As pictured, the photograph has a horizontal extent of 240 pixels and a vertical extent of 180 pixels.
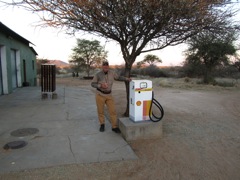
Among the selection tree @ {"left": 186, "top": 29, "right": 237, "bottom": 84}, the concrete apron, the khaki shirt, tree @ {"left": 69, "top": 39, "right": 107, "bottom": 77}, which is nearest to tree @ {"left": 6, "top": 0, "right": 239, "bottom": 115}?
the khaki shirt

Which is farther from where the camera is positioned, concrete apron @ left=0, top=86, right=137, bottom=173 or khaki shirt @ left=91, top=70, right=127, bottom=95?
khaki shirt @ left=91, top=70, right=127, bottom=95

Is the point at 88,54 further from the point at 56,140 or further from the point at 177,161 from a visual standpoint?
the point at 177,161

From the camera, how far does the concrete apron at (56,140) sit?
332 centimetres

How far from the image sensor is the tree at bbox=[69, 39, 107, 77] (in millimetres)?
29172

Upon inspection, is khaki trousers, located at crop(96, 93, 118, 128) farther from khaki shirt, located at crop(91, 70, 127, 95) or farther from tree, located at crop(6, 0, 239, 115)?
tree, located at crop(6, 0, 239, 115)

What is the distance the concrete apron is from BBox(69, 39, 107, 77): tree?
23747 mm

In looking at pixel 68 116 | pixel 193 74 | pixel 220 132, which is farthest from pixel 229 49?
pixel 68 116

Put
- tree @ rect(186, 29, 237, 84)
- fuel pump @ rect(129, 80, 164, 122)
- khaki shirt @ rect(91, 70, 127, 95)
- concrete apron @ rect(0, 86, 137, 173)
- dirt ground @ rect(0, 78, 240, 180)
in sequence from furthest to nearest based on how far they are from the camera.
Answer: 1. tree @ rect(186, 29, 237, 84)
2. khaki shirt @ rect(91, 70, 127, 95)
3. fuel pump @ rect(129, 80, 164, 122)
4. concrete apron @ rect(0, 86, 137, 173)
5. dirt ground @ rect(0, 78, 240, 180)

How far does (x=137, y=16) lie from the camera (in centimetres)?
465

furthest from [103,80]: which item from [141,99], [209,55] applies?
[209,55]

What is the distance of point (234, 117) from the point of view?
671 cm

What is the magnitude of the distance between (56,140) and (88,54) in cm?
2628

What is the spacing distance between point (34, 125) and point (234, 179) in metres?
4.30

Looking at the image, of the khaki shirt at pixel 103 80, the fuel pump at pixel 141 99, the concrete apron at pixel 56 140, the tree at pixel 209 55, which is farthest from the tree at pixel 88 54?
the fuel pump at pixel 141 99
